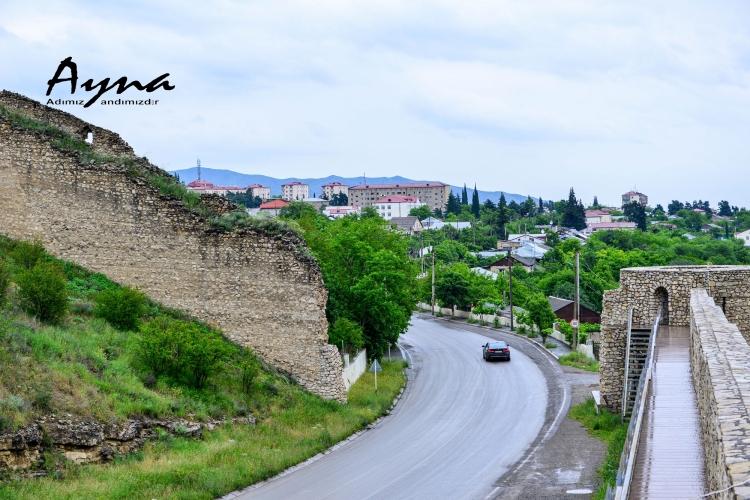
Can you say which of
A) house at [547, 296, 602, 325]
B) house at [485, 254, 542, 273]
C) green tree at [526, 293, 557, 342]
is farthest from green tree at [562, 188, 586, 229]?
green tree at [526, 293, 557, 342]

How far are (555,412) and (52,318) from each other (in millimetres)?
14414

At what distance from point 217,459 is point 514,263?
87434 millimetres

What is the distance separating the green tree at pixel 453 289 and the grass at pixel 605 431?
101ft

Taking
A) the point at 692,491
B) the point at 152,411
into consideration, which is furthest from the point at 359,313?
the point at 692,491

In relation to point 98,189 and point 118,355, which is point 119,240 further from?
point 118,355

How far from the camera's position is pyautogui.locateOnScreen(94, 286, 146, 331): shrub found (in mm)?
20703

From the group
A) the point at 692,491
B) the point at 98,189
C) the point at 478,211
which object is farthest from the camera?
the point at 478,211

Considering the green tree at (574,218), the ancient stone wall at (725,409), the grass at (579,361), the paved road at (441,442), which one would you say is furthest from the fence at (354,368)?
the green tree at (574,218)

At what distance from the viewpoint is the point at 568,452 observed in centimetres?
1977

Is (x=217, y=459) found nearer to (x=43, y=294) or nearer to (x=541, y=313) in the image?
(x=43, y=294)

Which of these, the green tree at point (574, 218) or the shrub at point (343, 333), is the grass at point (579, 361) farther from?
the green tree at point (574, 218)

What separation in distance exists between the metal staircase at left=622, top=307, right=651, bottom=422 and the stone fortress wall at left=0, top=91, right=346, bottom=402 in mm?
7715

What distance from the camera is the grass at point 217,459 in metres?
14.0

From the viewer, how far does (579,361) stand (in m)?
35.5
